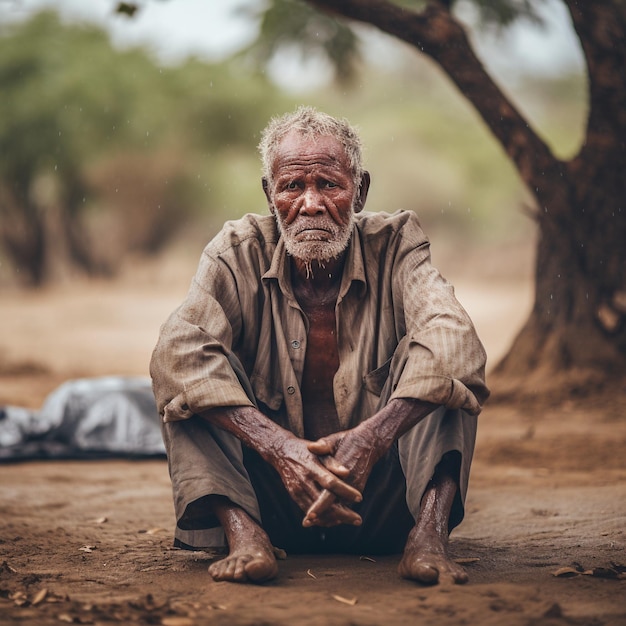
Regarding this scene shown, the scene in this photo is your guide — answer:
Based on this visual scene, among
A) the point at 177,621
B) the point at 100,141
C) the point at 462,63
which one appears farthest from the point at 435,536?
the point at 100,141

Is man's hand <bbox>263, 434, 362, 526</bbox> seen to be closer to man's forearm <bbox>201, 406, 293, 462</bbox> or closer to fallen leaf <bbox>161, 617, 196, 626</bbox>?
man's forearm <bbox>201, 406, 293, 462</bbox>

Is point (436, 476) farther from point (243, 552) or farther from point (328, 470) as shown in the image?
point (243, 552)

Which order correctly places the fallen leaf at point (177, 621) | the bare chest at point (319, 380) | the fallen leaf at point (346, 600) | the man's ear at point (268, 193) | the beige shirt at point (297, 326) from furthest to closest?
1. the man's ear at point (268, 193)
2. the bare chest at point (319, 380)
3. the beige shirt at point (297, 326)
4. the fallen leaf at point (346, 600)
5. the fallen leaf at point (177, 621)

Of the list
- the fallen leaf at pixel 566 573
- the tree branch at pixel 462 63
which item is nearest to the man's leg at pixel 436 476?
the fallen leaf at pixel 566 573

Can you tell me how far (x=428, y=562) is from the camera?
2.55m

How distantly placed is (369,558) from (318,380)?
59 centimetres

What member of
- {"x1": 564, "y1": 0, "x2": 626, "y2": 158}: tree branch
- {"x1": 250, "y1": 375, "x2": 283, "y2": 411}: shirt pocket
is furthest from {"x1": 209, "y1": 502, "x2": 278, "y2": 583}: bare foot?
{"x1": 564, "y1": 0, "x2": 626, "y2": 158}: tree branch

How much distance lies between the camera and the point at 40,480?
4949 mm

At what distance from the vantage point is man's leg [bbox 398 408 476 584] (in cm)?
263

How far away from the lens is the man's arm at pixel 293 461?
101 inches

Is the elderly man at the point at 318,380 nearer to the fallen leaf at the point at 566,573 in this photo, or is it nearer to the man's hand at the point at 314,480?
the man's hand at the point at 314,480

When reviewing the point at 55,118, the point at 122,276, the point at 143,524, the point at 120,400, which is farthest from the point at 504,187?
the point at 143,524

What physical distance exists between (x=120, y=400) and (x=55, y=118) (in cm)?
1584

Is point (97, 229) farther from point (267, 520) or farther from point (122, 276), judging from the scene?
point (267, 520)
